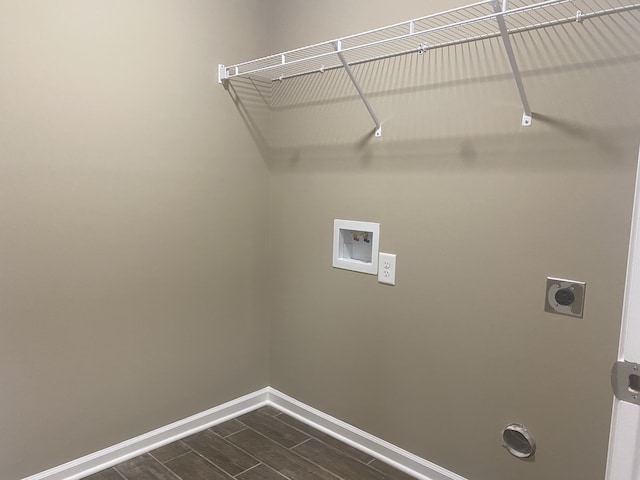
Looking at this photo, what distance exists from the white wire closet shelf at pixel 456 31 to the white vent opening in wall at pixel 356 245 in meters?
0.42

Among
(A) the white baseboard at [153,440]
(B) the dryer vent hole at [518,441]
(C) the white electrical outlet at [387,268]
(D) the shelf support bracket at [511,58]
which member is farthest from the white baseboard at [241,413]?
(D) the shelf support bracket at [511,58]

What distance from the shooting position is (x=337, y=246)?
7.00 feet

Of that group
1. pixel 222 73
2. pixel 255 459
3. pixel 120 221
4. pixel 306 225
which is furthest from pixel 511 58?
pixel 255 459

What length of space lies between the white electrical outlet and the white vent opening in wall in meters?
0.03

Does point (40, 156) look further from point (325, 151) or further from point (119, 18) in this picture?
point (325, 151)

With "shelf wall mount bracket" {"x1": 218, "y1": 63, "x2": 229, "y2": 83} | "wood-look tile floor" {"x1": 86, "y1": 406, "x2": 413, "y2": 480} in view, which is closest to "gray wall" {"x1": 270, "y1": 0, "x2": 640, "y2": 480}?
"wood-look tile floor" {"x1": 86, "y1": 406, "x2": 413, "y2": 480}

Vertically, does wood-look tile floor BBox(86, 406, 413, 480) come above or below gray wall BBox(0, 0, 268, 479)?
below

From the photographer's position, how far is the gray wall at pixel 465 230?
1.40m

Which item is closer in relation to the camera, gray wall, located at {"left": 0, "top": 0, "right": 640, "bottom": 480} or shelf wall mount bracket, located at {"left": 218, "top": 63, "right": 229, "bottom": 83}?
gray wall, located at {"left": 0, "top": 0, "right": 640, "bottom": 480}

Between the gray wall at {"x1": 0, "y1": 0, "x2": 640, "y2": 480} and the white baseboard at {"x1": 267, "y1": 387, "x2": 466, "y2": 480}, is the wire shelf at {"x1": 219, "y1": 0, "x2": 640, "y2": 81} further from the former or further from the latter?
the white baseboard at {"x1": 267, "y1": 387, "x2": 466, "y2": 480}

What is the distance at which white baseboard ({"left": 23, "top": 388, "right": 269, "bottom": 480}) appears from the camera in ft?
5.98

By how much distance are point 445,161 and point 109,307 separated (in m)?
1.49

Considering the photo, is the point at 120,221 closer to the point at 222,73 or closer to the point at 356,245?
the point at 222,73

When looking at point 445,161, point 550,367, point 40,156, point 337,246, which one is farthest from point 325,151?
point 550,367
